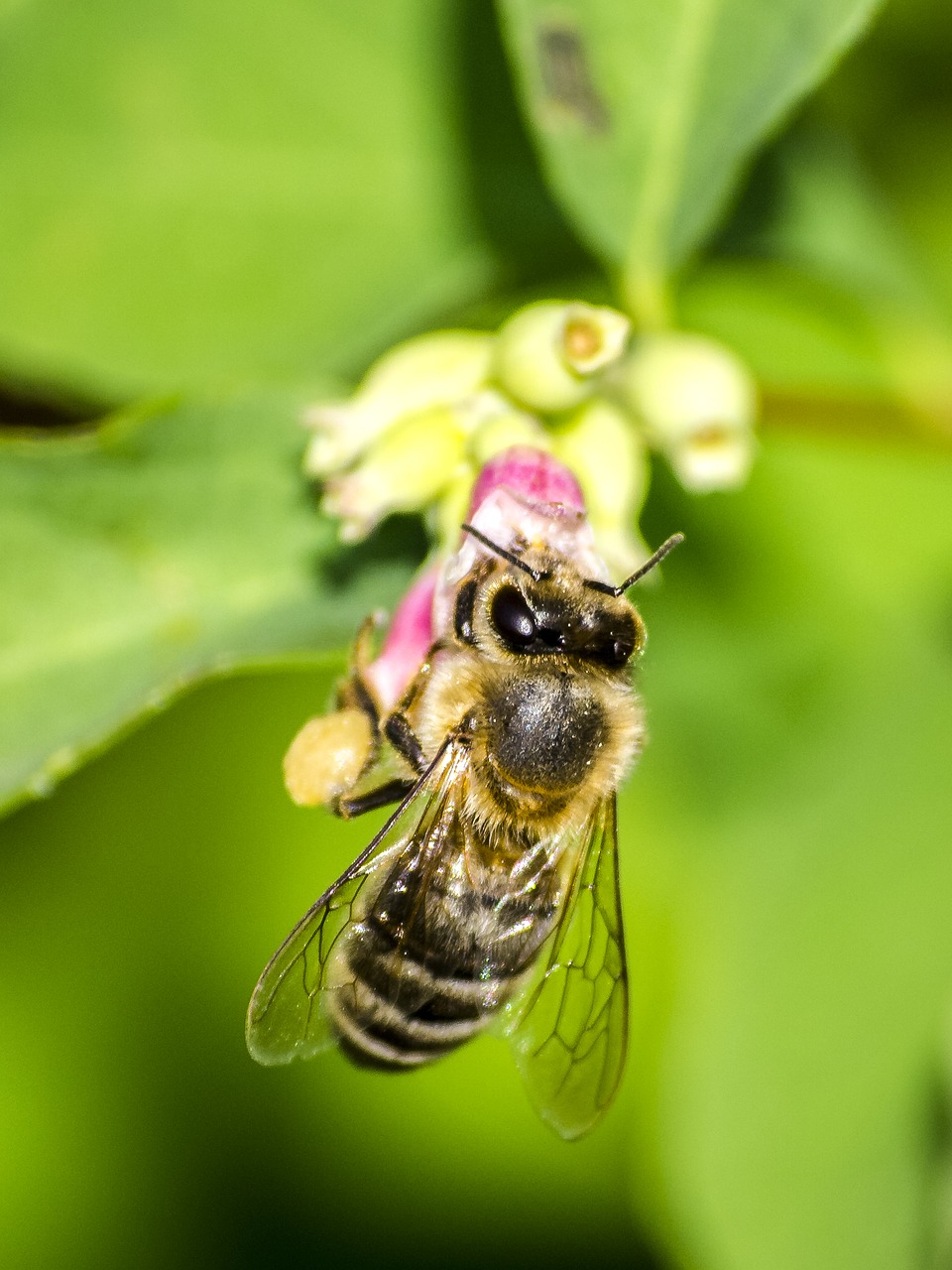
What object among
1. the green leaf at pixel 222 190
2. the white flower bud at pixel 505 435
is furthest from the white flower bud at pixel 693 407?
the green leaf at pixel 222 190

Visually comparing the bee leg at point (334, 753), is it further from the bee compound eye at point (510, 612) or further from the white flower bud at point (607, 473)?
the white flower bud at point (607, 473)

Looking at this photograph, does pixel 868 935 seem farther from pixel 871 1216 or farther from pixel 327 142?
pixel 327 142

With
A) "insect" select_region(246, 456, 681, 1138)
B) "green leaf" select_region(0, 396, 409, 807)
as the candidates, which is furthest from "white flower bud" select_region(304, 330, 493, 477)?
"insect" select_region(246, 456, 681, 1138)

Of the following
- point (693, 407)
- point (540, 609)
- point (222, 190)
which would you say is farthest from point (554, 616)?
point (222, 190)

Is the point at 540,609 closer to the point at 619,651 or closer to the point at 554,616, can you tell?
the point at 554,616

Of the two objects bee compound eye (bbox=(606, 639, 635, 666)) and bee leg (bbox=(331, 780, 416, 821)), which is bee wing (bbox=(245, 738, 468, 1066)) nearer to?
bee leg (bbox=(331, 780, 416, 821))

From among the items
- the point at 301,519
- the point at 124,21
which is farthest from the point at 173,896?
the point at 124,21
